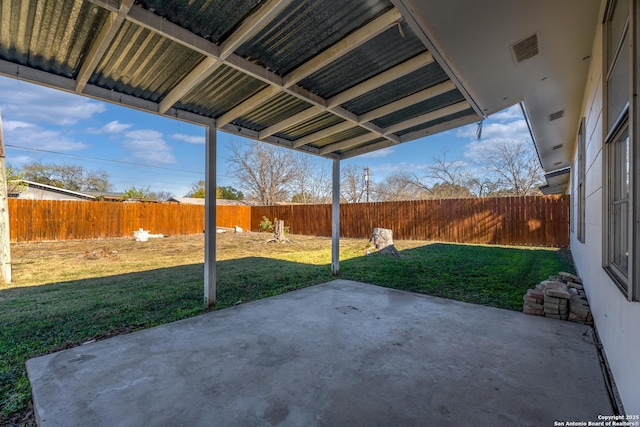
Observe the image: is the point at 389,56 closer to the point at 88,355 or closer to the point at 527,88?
the point at 527,88

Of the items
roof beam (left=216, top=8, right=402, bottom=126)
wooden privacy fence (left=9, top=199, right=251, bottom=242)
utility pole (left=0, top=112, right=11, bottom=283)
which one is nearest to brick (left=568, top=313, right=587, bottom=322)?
roof beam (left=216, top=8, right=402, bottom=126)

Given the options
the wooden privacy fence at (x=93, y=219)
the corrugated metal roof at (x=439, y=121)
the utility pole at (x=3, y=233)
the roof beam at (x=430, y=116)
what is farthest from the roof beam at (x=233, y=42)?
the wooden privacy fence at (x=93, y=219)

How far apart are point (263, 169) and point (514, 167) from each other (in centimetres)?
1774

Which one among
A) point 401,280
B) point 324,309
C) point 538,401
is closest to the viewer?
point 538,401

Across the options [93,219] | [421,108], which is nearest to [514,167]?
[421,108]

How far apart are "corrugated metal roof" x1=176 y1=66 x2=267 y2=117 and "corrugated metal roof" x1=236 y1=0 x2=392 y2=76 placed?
328mm

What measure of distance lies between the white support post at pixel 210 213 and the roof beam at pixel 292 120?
0.75 meters

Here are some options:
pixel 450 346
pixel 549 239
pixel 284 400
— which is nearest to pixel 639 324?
pixel 450 346

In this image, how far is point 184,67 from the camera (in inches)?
101

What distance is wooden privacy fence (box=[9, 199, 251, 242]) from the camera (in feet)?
34.2

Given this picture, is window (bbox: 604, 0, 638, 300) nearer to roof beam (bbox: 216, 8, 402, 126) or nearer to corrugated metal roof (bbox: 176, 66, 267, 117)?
roof beam (bbox: 216, 8, 402, 126)

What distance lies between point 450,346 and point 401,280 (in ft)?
8.39

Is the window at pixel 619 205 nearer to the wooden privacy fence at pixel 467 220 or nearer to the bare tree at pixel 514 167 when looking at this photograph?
the wooden privacy fence at pixel 467 220

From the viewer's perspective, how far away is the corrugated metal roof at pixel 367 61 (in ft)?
7.41
